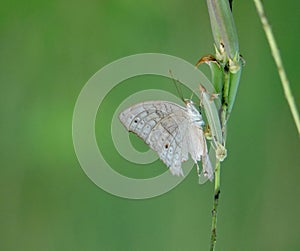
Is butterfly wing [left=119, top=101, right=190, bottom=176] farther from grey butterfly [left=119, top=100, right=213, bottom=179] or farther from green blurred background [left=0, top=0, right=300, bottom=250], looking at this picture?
green blurred background [left=0, top=0, right=300, bottom=250]

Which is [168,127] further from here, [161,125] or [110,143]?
[110,143]

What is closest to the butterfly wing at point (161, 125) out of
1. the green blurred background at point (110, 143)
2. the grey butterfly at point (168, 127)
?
the grey butterfly at point (168, 127)

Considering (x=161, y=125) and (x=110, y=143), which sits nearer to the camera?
(x=161, y=125)

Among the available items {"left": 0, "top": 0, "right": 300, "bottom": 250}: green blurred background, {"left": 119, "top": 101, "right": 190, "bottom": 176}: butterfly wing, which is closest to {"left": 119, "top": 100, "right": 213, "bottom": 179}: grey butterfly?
{"left": 119, "top": 101, "right": 190, "bottom": 176}: butterfly wing

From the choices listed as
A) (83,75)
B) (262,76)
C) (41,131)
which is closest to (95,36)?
(83,75)

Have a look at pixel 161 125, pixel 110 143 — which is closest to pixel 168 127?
pixel 161 125

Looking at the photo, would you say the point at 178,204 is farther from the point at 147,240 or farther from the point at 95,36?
the point at 95,36
